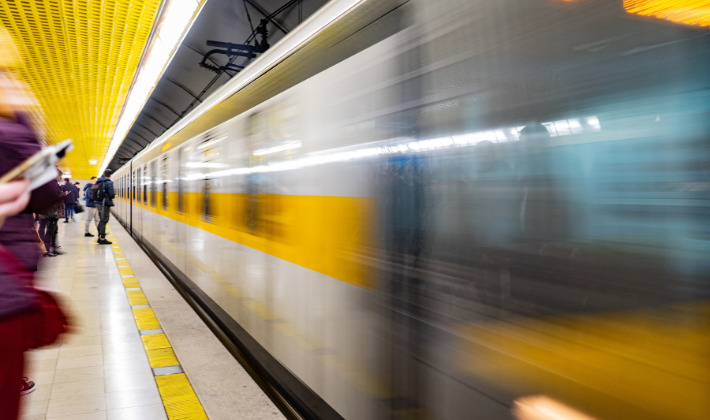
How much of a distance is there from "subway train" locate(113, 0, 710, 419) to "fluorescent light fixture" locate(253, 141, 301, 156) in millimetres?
49

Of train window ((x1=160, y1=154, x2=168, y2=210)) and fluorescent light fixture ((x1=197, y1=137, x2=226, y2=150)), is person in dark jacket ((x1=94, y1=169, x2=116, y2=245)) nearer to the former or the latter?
train window ((x1=160, y1=154, x2=168, y2=210))

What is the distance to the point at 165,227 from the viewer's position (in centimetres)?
774

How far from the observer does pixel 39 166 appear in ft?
4.75

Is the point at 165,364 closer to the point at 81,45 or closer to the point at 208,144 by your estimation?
the point at 208,144

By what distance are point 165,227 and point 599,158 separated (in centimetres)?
766

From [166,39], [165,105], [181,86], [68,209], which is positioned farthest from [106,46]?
[68,209]

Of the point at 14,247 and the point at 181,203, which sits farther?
the point at 181,203

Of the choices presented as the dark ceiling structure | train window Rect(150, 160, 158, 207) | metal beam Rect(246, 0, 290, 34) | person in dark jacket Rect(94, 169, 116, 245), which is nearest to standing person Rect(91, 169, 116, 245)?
person in dark jacket Rect(94, 169, 116, 245)

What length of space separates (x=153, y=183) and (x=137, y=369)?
5755 mm

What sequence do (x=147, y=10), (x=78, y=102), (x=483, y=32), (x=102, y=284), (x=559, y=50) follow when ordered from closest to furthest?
(x=559, y=50) → (x=483, y=32) → (x=147, y=10) → (x=102, y=284) → (x=78, y=102)

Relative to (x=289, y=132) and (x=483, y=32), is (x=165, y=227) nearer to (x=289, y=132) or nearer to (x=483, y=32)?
(x=289, y=132)

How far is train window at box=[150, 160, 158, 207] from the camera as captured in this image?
27.8ft

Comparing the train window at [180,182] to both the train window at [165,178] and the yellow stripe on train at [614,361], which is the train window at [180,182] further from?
the yellow stripe on train at [614,361]

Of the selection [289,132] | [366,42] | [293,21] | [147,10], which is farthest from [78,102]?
[366,42]
